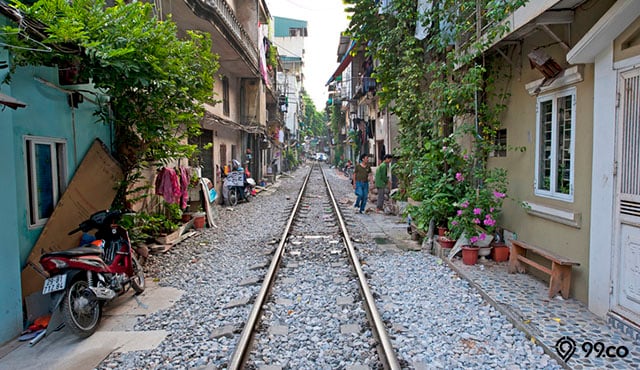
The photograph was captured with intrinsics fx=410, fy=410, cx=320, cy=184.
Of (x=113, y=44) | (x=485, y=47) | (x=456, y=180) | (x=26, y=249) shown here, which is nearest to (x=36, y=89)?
(x=113, y=44)

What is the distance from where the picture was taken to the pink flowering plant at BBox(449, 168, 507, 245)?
6812 millimetres

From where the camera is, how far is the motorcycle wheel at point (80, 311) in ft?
13.6

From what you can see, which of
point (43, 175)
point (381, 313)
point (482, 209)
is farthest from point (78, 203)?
point (482, 209)

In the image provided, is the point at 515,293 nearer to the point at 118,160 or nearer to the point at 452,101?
the point at 452,101

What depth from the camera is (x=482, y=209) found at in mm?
6977

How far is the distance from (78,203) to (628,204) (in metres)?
6.79

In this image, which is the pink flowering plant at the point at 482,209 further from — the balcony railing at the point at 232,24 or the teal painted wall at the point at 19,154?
the balcony railing at the point at 232,24

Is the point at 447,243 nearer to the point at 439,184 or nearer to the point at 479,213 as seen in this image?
the point at 479,213

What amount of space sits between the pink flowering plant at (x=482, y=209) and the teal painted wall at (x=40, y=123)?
19.8 feet

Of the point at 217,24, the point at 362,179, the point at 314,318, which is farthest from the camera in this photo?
the point at 362,179

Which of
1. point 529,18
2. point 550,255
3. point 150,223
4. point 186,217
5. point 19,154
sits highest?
point 529,18

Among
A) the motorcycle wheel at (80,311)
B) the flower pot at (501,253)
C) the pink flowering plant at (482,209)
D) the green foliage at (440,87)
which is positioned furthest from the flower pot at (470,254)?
the motorcycle wheel at (80,311)

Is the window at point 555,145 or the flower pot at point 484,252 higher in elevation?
the window at point 555,145

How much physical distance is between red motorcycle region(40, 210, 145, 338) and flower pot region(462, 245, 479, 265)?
5.16m
